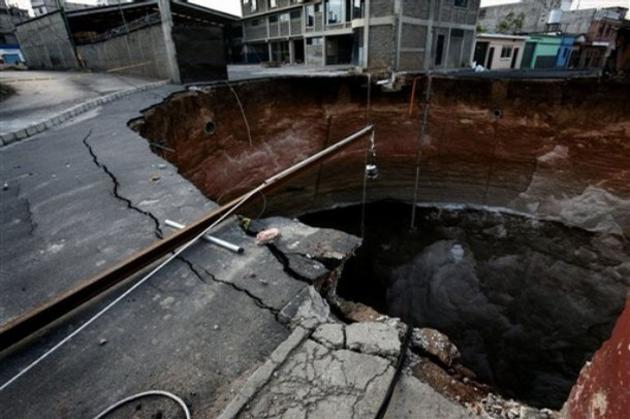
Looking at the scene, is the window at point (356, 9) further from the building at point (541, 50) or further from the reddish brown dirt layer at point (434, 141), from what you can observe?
the building at point (541, 50)

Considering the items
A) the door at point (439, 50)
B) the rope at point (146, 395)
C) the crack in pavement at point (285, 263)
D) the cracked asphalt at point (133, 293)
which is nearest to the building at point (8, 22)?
the door at point (439, 50)

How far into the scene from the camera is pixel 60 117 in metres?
5.04

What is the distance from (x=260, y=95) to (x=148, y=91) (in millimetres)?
2759

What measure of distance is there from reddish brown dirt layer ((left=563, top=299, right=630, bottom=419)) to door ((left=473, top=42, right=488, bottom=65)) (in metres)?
25.2

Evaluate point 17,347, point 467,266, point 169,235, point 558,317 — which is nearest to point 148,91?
point 169,235

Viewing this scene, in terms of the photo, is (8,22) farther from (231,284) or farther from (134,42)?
(231,284)

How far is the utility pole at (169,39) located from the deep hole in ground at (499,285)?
18.2ft

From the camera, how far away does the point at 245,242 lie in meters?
2.17

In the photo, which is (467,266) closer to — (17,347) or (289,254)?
(289,254)

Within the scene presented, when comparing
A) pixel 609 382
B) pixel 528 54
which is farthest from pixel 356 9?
pixel 609 382

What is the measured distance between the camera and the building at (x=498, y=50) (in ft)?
69.2

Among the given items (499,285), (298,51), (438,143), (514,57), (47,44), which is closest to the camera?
(499,285)

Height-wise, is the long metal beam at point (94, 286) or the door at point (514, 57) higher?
the door at point (514, 57)

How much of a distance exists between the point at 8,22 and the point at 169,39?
31571 millimetres
